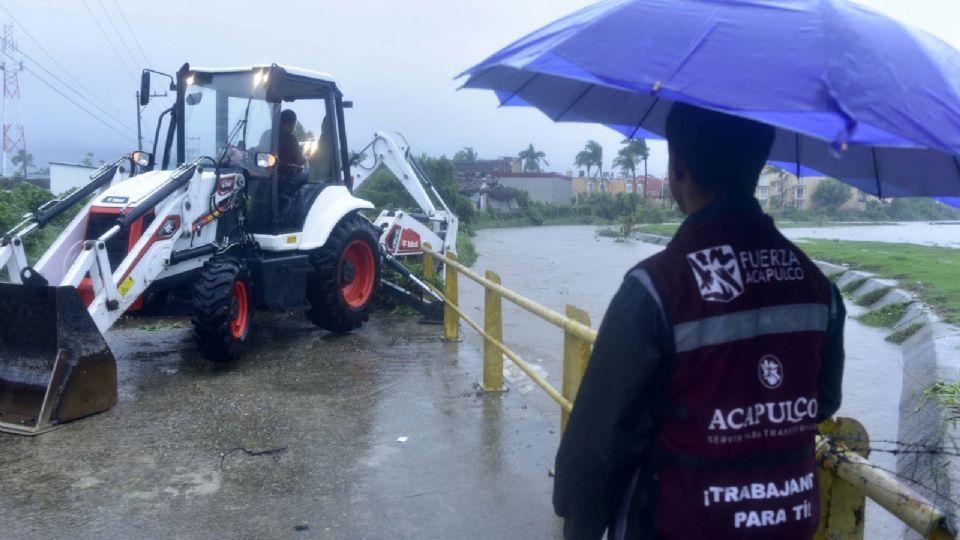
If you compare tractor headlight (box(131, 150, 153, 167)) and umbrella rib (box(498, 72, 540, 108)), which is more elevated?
tractor headlight (box(131, 150, 153, 167))

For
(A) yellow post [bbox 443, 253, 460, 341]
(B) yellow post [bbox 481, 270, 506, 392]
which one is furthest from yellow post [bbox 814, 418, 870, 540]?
(A) yellow post [bbox 443, 253, 460, 341]

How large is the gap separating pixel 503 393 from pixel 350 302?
3.27 m

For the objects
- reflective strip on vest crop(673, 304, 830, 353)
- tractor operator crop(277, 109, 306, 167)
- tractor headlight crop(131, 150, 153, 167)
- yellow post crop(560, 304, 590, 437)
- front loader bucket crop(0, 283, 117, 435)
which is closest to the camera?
reflective strip on vest crop(673, 304, 830, 353)

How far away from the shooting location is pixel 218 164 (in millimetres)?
8195

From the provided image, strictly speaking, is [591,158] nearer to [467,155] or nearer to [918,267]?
[467,155]

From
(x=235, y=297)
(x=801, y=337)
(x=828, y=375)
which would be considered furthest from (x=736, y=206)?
(x=235, y=297)

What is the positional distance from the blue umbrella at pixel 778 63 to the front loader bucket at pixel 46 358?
478cm

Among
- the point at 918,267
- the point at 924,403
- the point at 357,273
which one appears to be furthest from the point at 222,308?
the point at 918,267

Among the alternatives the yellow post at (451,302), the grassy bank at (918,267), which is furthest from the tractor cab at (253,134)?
the grassy bank at (918,267)

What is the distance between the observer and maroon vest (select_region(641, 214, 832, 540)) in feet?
6.24

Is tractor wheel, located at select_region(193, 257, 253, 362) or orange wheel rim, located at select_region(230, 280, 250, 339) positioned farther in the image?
orange wheel rim, located at select_region(230, 280, 250, 339)

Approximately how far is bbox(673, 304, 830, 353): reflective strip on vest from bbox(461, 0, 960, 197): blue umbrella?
40 cm

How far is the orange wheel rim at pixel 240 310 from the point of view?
773 cm

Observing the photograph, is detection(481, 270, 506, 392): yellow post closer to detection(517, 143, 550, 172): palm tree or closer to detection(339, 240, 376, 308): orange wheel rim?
detection(339, 240, 376, 308): orange wheel rim
